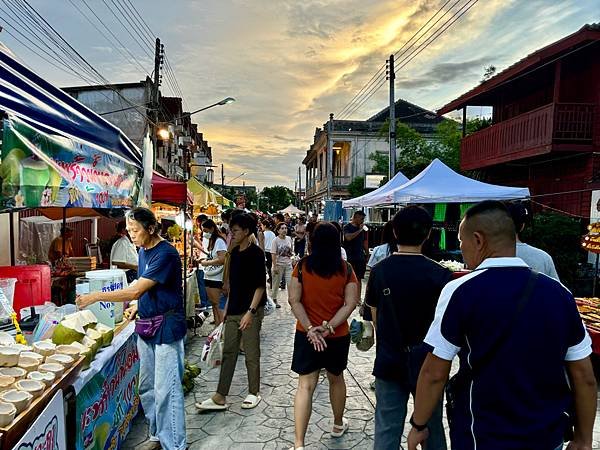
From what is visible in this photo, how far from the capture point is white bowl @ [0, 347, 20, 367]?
2186 millimetres

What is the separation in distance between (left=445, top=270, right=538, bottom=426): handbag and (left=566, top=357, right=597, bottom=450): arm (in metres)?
0.36

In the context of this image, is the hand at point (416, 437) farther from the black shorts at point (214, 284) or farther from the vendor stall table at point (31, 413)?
the black shorts at point (214, 284)

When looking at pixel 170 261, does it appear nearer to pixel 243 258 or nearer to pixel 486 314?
pixel 243 258

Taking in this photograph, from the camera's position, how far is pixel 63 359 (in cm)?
237

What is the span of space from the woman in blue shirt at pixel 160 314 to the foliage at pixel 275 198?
77.9 m

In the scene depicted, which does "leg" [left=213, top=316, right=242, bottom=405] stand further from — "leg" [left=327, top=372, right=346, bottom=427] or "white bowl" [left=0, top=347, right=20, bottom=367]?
"white bowl" [left=0, top=347, right=20, bottom=367]

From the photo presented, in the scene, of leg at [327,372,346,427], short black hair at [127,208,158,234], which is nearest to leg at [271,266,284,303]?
leg at [327,372,346,427]

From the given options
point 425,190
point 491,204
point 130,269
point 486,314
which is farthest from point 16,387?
point 425,190

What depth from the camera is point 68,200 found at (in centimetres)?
271

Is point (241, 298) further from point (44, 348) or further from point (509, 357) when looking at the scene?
Answer: point (509, 357)

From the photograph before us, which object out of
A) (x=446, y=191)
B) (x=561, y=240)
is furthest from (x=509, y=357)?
(x=561, y=240)

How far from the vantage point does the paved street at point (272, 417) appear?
11.6 feet

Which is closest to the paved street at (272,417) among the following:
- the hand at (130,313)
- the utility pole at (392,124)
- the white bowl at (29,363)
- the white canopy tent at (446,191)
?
the hand at (130,313)

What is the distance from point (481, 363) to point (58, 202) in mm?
2476
